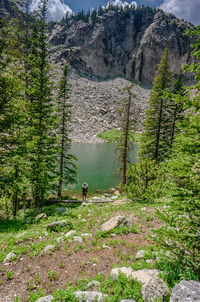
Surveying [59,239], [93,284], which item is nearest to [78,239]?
[59,239]

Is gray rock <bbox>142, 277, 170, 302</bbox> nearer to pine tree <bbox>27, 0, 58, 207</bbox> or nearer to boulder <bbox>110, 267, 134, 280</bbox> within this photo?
boulder <bbox>110, 267, 134, 280</bbox>

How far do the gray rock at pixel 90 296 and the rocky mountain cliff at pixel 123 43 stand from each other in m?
133

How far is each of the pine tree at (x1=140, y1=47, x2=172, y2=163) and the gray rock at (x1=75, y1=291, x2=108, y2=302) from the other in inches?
582

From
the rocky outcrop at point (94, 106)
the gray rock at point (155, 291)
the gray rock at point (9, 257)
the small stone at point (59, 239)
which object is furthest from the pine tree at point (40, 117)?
the rocky outcrop at point (94, 106)

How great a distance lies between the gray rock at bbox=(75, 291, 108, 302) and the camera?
3.50m

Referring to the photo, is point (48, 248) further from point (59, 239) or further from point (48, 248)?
point (59, 239)

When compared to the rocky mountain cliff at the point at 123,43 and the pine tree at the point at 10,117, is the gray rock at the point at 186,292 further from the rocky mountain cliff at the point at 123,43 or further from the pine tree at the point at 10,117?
the rocky mountain cliff at the point at 123,43

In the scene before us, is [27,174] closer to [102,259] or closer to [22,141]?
[22,141]

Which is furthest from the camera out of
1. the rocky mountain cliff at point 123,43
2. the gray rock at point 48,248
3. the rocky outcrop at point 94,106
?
the rocky mountain cliff at point 123,43

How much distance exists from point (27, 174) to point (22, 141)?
2.30 m

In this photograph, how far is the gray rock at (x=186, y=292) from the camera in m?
2.50

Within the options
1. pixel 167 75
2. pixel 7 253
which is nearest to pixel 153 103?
pixel 167 75

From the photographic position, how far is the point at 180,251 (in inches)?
151

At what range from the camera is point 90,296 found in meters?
3.58
